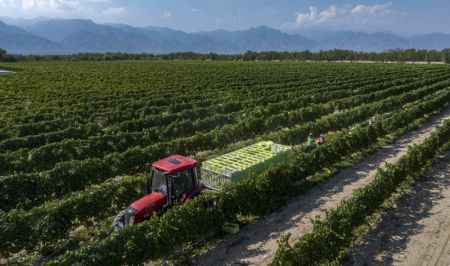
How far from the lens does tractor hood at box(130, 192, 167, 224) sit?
10602 mm

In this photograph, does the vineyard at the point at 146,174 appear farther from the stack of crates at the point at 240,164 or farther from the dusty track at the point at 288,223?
the stack of crates at the point at 240,164

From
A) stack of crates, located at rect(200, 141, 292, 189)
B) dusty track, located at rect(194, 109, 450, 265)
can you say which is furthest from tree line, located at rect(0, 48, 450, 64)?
stack of crates, located at rect(200, 141, 292, 189)

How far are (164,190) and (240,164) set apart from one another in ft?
12.3

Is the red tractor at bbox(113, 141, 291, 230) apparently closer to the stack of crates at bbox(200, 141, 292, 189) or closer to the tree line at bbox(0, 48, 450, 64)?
the stack of crates at bbox(200, 141, 292, 189)

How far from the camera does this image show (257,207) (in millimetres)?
12891

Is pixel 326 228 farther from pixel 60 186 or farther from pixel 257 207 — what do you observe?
pixel 60 186

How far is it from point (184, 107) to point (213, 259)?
22.0 m

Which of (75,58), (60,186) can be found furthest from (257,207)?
(75,58)

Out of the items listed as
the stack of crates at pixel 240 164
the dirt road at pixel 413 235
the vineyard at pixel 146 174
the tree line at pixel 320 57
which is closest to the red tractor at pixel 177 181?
the stack of crates at pixel 240 164

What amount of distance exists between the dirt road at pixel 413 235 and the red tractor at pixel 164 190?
483 centimetres

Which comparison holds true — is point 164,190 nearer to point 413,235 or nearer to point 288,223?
point 288,223

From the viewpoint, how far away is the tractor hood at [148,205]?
→ 10.6 m

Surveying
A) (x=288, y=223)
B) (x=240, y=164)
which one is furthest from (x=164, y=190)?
(x=288, y=223)

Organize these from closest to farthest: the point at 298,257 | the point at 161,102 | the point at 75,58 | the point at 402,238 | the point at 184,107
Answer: the point at 298,257, the point at 402,238, the point at 184,107, the point at 161,102, the point at 75,58
